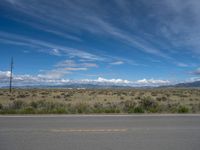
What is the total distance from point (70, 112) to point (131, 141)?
34.2 feet

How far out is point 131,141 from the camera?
28.8 ft

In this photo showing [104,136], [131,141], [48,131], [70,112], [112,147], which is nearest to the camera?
[112,147]

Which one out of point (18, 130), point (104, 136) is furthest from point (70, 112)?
point (104, 136)

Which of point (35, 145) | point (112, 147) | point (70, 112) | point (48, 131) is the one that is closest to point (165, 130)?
point (112, 147)

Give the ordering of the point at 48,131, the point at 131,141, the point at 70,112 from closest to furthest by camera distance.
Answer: the point at 131,141
the point at 48,131
the point at 70,112

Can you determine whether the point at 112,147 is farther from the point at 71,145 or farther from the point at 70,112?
the point at 70,112

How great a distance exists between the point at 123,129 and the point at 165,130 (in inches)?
63.8

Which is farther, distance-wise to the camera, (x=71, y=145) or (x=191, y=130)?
(x=191, y=130)

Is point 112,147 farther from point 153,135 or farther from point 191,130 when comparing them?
point 191,130

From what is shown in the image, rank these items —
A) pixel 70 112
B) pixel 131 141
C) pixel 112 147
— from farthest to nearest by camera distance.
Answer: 1. pixel 70 112
2. pixel 131 141
3. pixel 112 147

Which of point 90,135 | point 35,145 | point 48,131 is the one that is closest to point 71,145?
point 35,145

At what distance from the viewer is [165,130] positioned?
1089cm

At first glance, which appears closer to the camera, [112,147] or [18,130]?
[112,147]

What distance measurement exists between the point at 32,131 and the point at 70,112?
8.17 m
